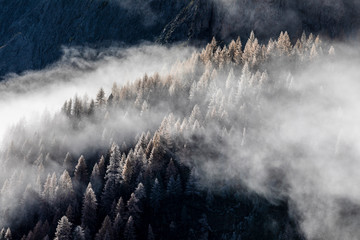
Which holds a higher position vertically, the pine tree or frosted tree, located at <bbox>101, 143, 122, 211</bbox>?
frosted tree, located at <bbox>101, 143, 122, 211</bbox>

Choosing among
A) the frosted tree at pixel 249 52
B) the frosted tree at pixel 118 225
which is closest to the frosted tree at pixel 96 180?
the frosted tree at pixel 118 225

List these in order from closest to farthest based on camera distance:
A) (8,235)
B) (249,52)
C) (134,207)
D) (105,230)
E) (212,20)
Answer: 1. (105,230)
2. (134,207)
3. (8,235)
4. (249,52)
5. (212,20)

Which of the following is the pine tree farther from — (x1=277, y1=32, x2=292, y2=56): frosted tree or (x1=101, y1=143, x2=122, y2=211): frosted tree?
(x1=277, y1=32, x2=292, y2=56): frosted tree

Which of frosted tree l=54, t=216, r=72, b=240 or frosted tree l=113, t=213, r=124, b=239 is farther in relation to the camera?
frosted tree l=113, t=213, r=124, b=239

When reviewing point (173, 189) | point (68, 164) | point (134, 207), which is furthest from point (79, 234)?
point (68, 164)

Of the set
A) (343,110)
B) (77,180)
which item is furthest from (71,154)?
(343,110)

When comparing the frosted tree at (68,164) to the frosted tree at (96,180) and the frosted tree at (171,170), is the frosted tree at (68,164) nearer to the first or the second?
the frosted tree at (96,180)

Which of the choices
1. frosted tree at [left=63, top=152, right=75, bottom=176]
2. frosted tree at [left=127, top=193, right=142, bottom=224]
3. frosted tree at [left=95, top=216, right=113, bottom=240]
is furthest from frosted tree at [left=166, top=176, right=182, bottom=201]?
frosted tree at [left=63, top=152, right=75, bottom=176]

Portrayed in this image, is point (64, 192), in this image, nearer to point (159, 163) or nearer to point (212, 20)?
point (159, 163)

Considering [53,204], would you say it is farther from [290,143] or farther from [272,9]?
[272,9]
